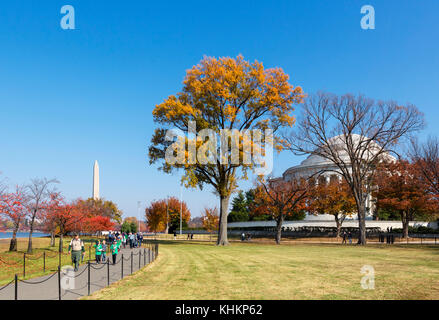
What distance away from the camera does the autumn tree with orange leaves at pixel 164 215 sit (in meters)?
→ 91.7

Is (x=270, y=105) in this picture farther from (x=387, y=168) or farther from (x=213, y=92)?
(x=387, y=168)

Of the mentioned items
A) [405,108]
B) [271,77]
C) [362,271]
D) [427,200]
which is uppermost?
[271,77]

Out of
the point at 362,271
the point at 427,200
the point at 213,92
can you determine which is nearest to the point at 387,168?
the point at 427,200

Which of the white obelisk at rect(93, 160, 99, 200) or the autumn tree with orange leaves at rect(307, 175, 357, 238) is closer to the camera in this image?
the autumn tree with orange leaves at rect(307, 175, 357, 238)

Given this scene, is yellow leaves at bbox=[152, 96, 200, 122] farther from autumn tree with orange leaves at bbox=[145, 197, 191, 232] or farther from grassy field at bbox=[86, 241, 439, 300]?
autumn tree with orange leaves at bbox=[145, 197, 191, 232]

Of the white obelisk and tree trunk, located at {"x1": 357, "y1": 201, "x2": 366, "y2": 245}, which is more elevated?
the white obelisk

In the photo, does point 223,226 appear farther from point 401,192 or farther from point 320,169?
point 320,169

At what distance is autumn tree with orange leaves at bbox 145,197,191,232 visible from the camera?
9169cm

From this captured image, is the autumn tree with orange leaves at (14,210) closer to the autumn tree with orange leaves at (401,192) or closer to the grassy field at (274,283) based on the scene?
the grassy field at (274,283)

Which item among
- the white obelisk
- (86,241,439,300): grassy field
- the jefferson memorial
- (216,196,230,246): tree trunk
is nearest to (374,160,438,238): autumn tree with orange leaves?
the jefferson memorial

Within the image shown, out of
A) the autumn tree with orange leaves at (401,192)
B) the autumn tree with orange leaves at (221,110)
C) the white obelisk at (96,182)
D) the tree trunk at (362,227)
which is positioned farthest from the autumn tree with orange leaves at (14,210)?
the white obelisk at (96,182)

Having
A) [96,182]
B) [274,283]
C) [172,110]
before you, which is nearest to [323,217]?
[96,182]
